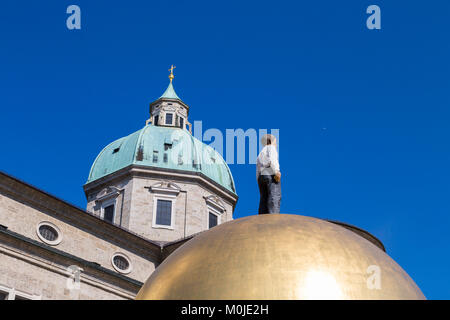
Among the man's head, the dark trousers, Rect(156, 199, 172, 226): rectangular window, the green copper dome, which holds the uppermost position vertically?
the green copper dome

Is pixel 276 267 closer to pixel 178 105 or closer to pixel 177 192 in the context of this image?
pixel 177 192

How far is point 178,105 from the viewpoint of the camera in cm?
4588

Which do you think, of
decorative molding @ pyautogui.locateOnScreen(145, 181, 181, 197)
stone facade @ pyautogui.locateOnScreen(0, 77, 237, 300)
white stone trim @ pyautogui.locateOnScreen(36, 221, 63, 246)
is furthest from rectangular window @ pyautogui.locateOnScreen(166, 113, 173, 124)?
white stone trim @ pyautogui.locateOnScreen(36, 221, 63, 246)

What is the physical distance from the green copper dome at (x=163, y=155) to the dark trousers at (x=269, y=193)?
32.7m

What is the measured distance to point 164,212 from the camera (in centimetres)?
3697

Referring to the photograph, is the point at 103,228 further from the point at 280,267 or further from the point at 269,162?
the point at 280,267

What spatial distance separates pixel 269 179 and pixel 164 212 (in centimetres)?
3158

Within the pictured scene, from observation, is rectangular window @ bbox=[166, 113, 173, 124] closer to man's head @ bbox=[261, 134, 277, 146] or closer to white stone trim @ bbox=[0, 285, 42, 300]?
white stone trim @ bbox=[0, 285, 42, 300]

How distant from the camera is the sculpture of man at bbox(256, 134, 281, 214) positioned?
584 centimetres

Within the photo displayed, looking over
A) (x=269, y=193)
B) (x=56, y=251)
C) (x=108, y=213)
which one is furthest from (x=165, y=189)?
(x=269, y=193)

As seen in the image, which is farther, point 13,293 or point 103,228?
point 103,228

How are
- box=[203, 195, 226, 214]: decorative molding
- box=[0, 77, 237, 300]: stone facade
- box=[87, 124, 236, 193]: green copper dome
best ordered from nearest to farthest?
box=[0, 77, 237, 300]: stone facade
box=[203, 195, 226, 214]: decorative molding
box=[87, 124, 236, 193]: green copper dome

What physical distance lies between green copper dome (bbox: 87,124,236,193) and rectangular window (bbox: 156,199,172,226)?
257 centimetres
